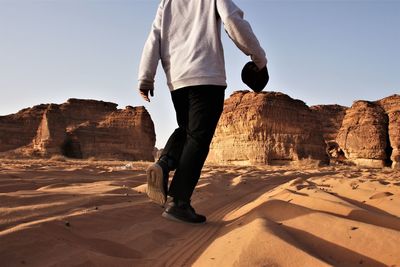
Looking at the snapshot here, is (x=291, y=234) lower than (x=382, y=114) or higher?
lower

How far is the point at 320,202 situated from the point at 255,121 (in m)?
27.2

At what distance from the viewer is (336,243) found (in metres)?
1.82

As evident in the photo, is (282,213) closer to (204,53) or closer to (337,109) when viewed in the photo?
(204,53)

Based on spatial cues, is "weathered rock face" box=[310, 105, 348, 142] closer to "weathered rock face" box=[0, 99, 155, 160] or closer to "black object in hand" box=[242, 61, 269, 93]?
"weathered rock face" box=[0, 99, 155, 160]

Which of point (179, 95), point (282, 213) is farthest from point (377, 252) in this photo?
point (179, 95)

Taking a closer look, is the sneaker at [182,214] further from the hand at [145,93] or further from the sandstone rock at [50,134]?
the sandstone rock at [50,134]

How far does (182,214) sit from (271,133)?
1083 inches

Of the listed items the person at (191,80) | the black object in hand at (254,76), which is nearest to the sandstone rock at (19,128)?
the person at (191,80)

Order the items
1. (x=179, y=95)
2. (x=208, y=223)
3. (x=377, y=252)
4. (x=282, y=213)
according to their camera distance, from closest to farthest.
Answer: (x=377, y=252)
(x=282, y=213)
(x=208, y=223)
(x=179, y=95)

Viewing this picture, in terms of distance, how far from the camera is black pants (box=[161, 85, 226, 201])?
9.16 feet

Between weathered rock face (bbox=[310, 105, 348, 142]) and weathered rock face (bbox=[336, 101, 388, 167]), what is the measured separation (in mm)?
17569

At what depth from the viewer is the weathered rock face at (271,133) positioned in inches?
1153

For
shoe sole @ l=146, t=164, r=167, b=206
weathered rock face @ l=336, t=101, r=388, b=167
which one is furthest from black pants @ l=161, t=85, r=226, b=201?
weathered rock face @ l=336, t=101, r=388, b=167

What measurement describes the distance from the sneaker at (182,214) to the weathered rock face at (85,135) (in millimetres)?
37682
